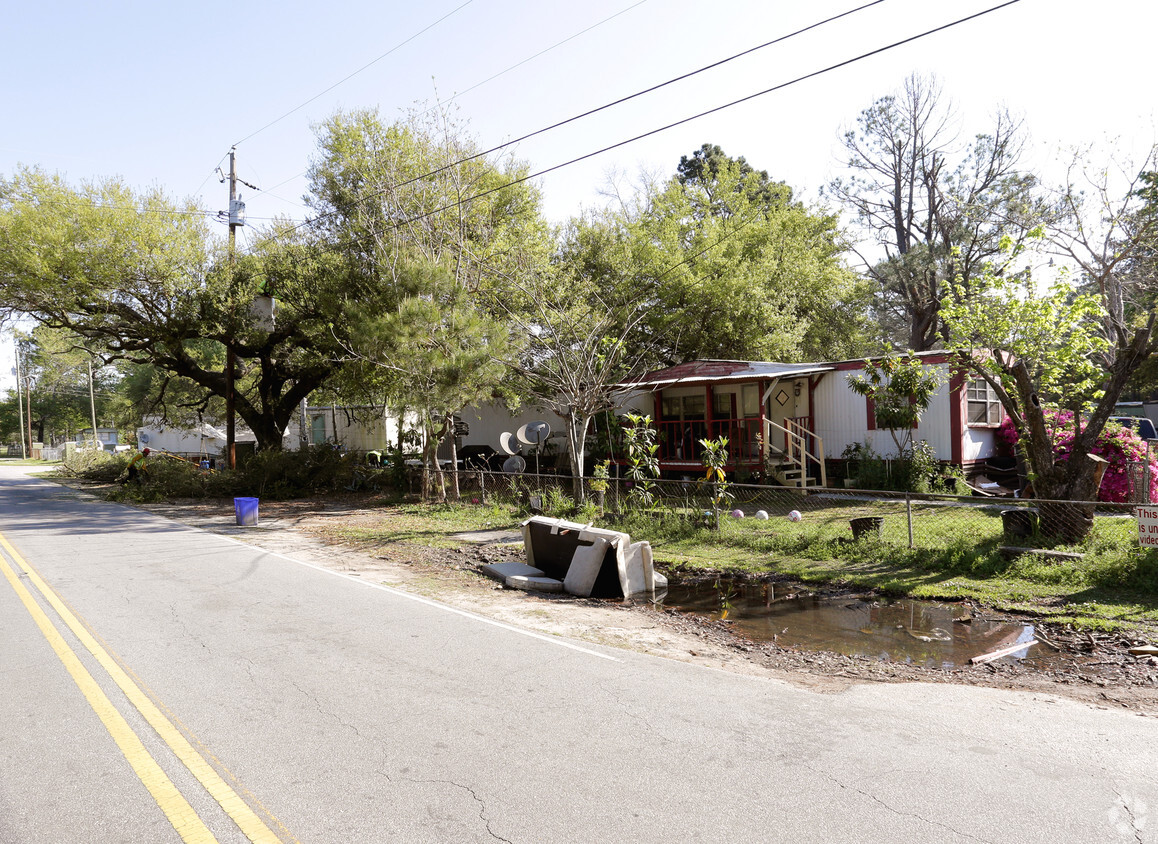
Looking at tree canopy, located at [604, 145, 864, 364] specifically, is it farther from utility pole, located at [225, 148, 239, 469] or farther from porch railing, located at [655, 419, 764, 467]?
utility pole, located at [225, 148, 239, 469]

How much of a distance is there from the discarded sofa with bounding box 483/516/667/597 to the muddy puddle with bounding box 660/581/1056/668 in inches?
19.0

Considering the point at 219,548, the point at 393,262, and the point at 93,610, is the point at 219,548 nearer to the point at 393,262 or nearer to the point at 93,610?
the point at 93,610

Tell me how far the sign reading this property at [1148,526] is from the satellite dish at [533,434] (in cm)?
1481

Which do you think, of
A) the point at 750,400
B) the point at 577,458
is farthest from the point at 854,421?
the point at 577,458

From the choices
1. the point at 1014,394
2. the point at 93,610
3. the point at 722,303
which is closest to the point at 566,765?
the point at 93,610

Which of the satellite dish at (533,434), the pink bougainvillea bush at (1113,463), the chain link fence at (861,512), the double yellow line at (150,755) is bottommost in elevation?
the double yellow line at (150,755)

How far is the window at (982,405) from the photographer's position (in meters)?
18.1

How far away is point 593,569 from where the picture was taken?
9656 mm

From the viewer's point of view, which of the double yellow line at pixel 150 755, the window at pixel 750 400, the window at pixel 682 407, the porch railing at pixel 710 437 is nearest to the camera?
the double yellow line at pixel 150 755

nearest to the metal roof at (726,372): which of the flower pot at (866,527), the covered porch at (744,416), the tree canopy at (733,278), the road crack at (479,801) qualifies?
the covered porch at (744,416)

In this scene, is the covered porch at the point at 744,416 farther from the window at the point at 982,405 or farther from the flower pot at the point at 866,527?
the flower pot at the point at 866,527

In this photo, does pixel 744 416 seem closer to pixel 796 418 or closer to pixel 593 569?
pixel 796 418

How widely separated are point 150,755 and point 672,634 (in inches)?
192

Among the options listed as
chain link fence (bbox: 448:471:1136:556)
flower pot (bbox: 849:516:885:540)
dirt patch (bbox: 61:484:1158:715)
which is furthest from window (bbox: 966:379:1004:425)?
dirt patch (bbox: 61:484:1158:715)
